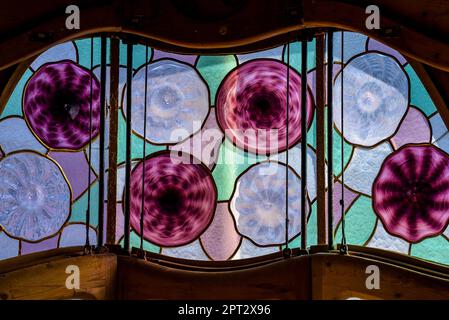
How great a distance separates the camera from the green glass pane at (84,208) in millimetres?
3396

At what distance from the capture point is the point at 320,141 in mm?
3301

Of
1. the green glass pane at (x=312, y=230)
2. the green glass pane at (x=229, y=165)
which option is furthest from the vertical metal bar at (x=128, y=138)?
the green glass pane at (x=312, y=230)

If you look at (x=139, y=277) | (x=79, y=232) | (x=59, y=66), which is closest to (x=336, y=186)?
(x=139, y=277)

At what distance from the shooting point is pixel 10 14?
2.89 metres

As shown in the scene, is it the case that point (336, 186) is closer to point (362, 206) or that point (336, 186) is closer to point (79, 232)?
point (362, 206)

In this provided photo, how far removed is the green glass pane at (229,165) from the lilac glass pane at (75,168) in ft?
2.20

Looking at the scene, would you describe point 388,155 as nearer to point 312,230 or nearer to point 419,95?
point 419,95

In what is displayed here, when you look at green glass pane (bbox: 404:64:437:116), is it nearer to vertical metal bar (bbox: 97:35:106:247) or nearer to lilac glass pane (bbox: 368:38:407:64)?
lilac glass pane (bbox: 368:38:407:64)

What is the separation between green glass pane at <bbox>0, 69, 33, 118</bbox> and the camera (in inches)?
135

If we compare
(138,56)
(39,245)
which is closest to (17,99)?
(138,56)

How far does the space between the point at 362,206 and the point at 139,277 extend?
1191mm

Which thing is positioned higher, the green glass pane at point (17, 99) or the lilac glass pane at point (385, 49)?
the lilac glass pane at point (385, 49)

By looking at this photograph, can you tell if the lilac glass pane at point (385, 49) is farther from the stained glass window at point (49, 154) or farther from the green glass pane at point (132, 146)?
the stained glass window at point (49, 154)
